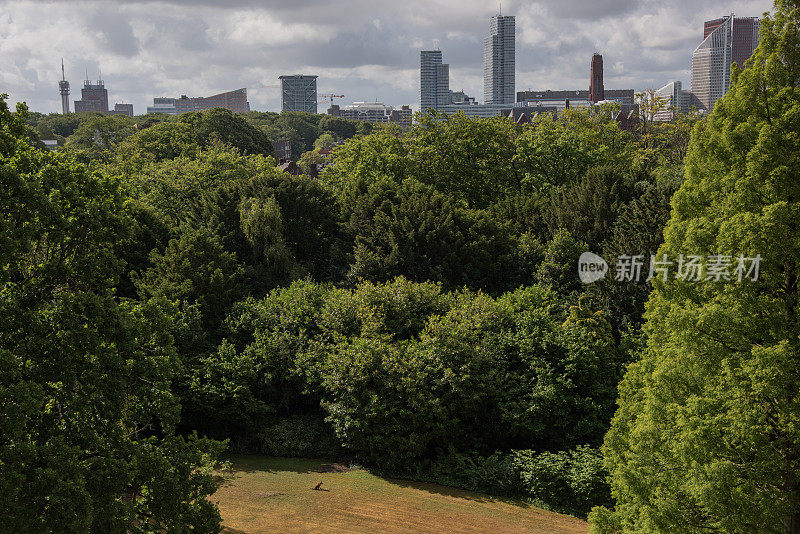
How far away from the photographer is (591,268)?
24.3 meters

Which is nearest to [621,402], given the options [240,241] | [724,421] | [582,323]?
[724,421]

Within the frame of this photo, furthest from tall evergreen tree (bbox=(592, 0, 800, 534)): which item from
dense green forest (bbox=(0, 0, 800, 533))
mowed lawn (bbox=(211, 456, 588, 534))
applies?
mowed lawn (bbox=(211, 456, 588, 534))

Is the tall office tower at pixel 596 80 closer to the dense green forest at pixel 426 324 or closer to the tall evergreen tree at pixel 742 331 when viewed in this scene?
the dense green forest at pixel 426 324

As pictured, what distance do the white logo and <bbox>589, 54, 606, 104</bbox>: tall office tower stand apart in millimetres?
123163

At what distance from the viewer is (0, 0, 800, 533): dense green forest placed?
8.69m

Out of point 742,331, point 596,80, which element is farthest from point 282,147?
point 742,331

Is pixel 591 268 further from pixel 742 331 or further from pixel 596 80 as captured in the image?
pixel 596 80

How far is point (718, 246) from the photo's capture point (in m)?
8.83

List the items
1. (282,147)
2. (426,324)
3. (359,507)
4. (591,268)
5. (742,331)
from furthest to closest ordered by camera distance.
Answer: (282,147), (591,268), (426,324), (359,507), (742,331)

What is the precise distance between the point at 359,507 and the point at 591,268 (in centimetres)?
1300

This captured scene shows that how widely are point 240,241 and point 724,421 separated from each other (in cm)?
2137

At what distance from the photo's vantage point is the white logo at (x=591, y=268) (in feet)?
77.7

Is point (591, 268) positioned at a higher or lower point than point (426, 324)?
higher

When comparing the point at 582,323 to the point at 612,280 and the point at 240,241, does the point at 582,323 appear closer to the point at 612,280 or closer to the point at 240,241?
the point at 612,280
